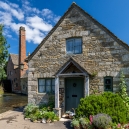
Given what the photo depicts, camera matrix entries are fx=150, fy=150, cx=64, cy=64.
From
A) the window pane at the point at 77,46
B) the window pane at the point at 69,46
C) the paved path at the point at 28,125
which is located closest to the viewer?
the paved path at the point at 28,125

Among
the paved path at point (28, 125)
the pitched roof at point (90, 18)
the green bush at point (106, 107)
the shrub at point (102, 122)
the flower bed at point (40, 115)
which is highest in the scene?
the pitched roof at point (90, 18)

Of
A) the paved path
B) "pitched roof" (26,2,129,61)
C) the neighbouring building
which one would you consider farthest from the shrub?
the neighbouring building

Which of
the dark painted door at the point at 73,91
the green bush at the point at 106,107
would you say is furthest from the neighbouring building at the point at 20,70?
the green bush at the point at 106,107

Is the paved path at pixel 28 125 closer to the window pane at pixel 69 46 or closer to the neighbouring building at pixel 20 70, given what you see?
the window pane at pixel 69 46

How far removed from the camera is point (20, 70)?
31156mm

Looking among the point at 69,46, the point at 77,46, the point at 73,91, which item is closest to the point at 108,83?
the point at 73,91

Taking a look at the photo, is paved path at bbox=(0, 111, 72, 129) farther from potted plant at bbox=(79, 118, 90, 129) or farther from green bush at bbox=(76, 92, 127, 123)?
green bush at bbox=(76, 92, 127, 123)

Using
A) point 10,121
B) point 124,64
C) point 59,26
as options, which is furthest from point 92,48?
point 10,121

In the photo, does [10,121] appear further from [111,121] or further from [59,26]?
[59,26]

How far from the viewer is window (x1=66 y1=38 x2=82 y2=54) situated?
394 inches

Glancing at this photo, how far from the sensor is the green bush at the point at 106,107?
7219mm

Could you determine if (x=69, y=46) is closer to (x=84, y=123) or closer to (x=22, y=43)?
(x=84, y=123)

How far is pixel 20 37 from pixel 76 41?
2096 centimetres

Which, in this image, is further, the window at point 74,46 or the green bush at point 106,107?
the window at point 74,46
